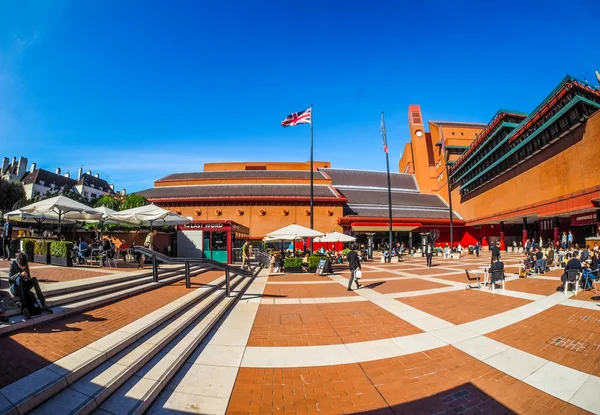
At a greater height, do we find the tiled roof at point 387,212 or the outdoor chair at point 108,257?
the tiled roof at point 387,212

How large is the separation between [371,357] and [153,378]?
10.5 feet

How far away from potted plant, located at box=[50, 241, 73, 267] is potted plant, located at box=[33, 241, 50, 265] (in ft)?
→ 0.75

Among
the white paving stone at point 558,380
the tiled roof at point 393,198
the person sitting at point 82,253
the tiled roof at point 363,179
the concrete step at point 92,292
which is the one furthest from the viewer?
Answer: the tiled roof at point 363,179

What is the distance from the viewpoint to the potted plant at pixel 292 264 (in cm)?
1484

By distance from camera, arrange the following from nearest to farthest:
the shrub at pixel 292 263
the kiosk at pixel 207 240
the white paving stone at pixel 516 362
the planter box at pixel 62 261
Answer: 1. the white paving stone at pixel 516 362
2. the planter box at pixel 62 261
3. the shrub at pixel 292 263
4. the kiosk at pixel 207 240

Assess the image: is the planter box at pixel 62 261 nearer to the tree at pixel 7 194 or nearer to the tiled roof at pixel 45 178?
the tree at pixel 7 194

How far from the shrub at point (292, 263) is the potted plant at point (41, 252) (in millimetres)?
10656

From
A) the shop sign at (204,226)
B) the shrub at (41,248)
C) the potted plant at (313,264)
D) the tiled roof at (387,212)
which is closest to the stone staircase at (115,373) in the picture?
the shrub at (41,248)

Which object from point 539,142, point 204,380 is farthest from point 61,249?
point 539,142

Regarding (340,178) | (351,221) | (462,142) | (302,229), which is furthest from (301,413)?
(462,142)

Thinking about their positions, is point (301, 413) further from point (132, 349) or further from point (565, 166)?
point (565, 166)

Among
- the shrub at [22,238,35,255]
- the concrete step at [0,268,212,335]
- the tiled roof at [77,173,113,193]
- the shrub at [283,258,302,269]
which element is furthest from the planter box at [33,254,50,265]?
the tiled roof at [77,173,113,193]

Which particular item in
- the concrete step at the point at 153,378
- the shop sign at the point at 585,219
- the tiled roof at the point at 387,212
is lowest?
the concrete step at the point at 153,378

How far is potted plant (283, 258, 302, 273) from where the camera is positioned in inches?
584
